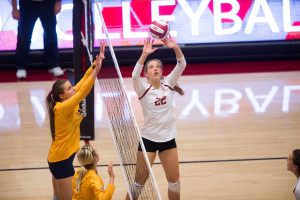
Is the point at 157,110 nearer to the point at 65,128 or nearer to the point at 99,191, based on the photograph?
the point at 65,128

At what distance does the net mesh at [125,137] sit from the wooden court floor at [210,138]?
408 millimetres

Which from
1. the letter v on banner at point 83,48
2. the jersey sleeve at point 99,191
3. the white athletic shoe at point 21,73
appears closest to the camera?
the jersey sleeve at point 99,191

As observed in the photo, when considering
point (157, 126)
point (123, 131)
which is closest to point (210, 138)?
point (123, 131)

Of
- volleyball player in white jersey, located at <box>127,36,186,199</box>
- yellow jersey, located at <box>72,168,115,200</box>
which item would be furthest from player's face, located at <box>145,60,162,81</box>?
yellow jersey, located at <box>72,168,115,200</box>

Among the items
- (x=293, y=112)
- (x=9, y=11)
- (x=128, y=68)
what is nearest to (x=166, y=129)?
(x=293, y=112)

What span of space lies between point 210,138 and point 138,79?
2955mm

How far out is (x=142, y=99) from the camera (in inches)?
204

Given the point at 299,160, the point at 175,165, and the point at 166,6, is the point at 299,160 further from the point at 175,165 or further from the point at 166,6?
the point at 166,6

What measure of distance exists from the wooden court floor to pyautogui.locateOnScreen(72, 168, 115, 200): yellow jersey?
1.62 meters

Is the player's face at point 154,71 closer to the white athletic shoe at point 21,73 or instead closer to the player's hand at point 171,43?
the player's hand at point 171,43

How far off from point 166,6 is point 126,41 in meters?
1.31

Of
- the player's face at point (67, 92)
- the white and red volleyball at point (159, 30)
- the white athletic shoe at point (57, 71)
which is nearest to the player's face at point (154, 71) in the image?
the white and red volleyball at point (159, 30)

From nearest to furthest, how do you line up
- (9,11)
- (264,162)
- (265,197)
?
(265,197)
(264,162)
(9,11)

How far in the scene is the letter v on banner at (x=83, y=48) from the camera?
7.09 m
